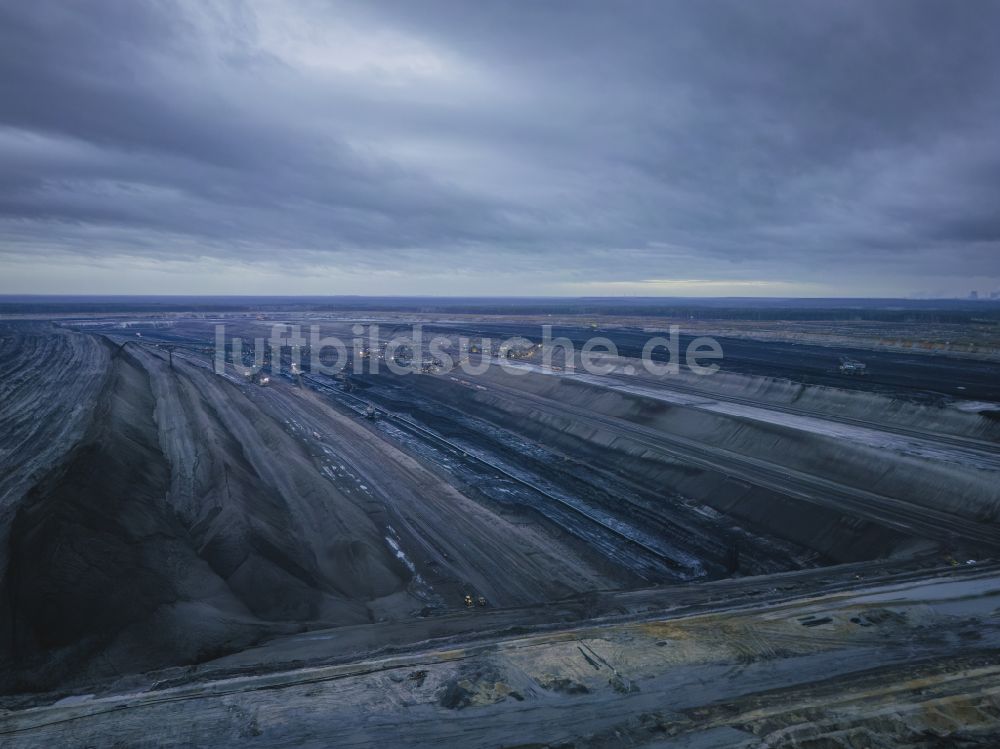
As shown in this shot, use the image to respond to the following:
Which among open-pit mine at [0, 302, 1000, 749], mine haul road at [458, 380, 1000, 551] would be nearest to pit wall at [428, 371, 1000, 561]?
open-pit mine at [0, 302, 1000, 749]

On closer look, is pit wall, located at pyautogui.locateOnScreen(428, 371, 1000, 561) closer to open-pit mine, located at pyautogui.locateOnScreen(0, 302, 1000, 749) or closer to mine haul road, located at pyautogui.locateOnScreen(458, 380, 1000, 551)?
open-pit mine, located at pyautogui.locateOnScreen(0, 302, 1000, 749)

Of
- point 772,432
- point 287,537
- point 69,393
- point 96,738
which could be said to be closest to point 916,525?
point 772,432

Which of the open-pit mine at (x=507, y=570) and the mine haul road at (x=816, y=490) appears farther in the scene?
the mine haul road at (x=816, y=490)

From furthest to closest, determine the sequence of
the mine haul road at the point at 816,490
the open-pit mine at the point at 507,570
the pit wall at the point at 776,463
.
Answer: the pit wall at the point at 776,463, the mine haul road at the point at 816,490, the open-pit mine at the point at 507,570

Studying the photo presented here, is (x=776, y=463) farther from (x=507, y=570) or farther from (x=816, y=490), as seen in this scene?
(x=507, y=570)

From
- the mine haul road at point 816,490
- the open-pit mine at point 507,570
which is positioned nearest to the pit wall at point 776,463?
the open-pit mine at point 507,570

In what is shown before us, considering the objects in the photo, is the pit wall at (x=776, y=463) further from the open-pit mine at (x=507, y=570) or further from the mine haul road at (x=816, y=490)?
the mine haul road at (x=816, y=490)

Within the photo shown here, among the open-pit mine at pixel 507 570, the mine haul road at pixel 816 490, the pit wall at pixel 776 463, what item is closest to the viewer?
the open-pit mine at pixel 507 570

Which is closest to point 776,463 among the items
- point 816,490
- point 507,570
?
point 816,490
